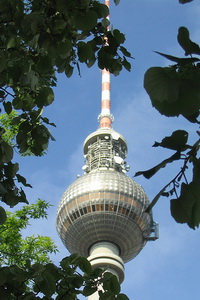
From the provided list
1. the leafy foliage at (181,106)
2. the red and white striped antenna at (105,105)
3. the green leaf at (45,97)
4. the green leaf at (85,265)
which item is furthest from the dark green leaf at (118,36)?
the red and white striped antenna at (105,105)

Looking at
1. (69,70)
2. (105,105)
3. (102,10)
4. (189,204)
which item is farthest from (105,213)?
(189,204)

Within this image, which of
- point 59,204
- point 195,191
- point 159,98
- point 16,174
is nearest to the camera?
point 159,98

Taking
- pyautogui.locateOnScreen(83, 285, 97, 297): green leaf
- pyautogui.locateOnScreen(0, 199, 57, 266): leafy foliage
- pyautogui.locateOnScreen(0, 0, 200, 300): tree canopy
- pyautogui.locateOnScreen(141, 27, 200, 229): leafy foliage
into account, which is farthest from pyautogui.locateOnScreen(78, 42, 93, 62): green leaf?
pyautogui.locateOnScreen(0, 199, 57, 266): leafy foliage

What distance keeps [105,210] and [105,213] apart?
0.34m

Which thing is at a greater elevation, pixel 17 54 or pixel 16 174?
pixel 17 54

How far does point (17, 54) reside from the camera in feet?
14.4

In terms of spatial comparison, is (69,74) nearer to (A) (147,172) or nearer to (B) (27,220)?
(A) (147,172)

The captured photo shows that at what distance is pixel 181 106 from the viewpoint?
4.08 ft

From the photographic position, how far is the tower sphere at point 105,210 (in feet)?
160

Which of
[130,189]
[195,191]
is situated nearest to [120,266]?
[130,189]

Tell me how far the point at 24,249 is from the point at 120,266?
39157 mm

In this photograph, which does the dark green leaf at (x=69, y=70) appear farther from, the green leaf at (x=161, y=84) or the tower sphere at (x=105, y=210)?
the tower sphere at (x=105, y=210)

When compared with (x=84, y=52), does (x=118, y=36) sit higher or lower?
higher

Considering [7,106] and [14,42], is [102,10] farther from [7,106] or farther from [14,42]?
[7,106]
